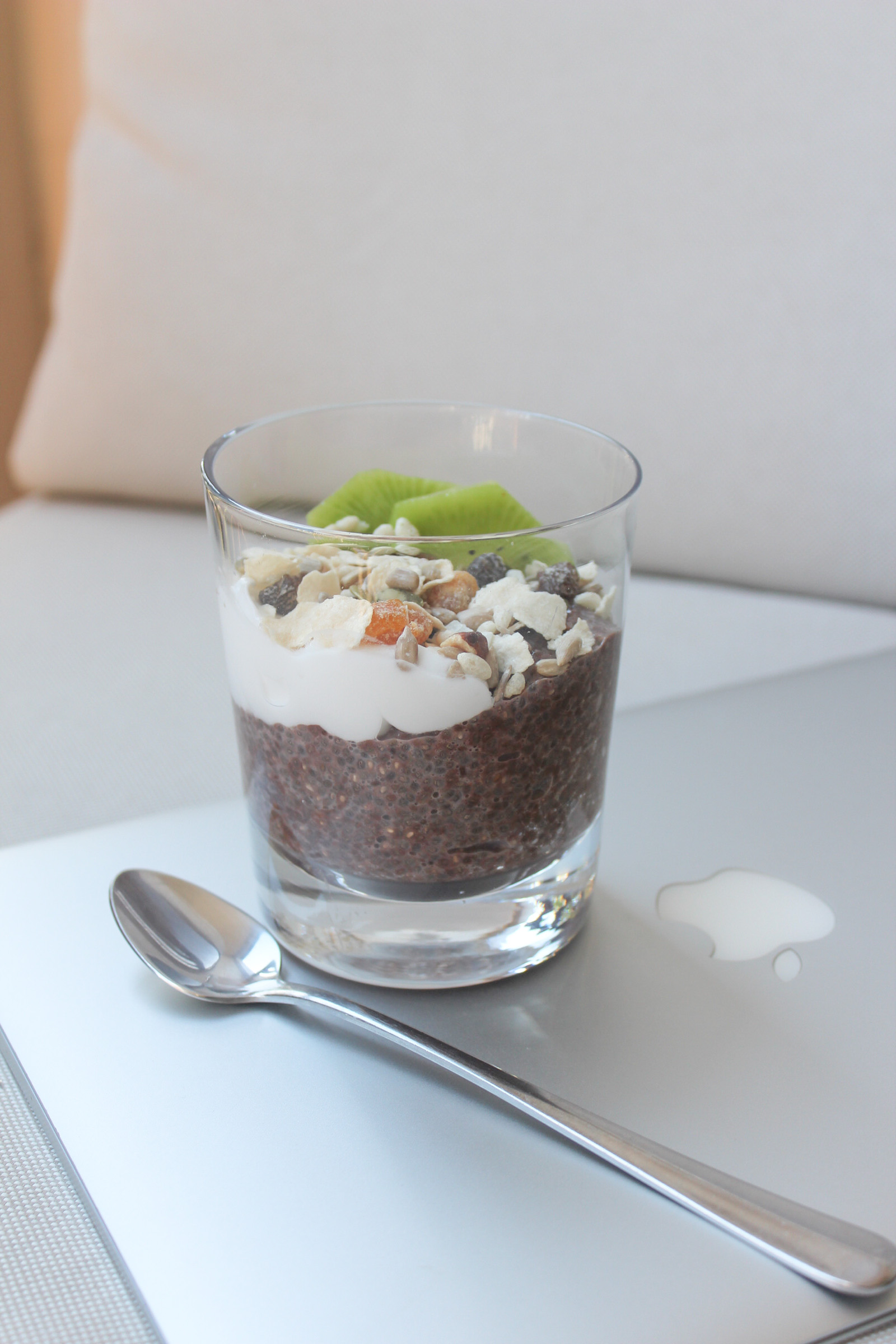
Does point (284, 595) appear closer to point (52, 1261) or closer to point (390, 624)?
point (390, 624)

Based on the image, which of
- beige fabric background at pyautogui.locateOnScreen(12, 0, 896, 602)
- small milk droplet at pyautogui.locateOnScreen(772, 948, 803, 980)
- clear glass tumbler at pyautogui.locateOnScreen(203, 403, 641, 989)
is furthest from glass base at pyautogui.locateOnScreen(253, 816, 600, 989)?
beige fabric background at pyautogui.locateOnScreen(12, 0, 896, 602)

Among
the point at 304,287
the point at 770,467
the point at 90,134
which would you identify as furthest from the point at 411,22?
the point at 770,467

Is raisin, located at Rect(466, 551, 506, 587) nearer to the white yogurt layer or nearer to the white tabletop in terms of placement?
the white yogurt layer

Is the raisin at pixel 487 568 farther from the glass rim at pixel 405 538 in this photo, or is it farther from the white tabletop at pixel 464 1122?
the white tabletop at pixel 464 1122

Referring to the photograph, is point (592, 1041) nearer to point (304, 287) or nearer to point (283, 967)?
point (283, 967)

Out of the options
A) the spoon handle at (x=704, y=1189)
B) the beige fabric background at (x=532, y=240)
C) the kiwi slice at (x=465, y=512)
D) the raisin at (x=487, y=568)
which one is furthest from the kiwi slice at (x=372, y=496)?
the beige fabric background at (x=532, y=240)

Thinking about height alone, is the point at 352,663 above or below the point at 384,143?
below

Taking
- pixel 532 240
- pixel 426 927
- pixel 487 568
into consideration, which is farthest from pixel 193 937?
pixel 532 240
